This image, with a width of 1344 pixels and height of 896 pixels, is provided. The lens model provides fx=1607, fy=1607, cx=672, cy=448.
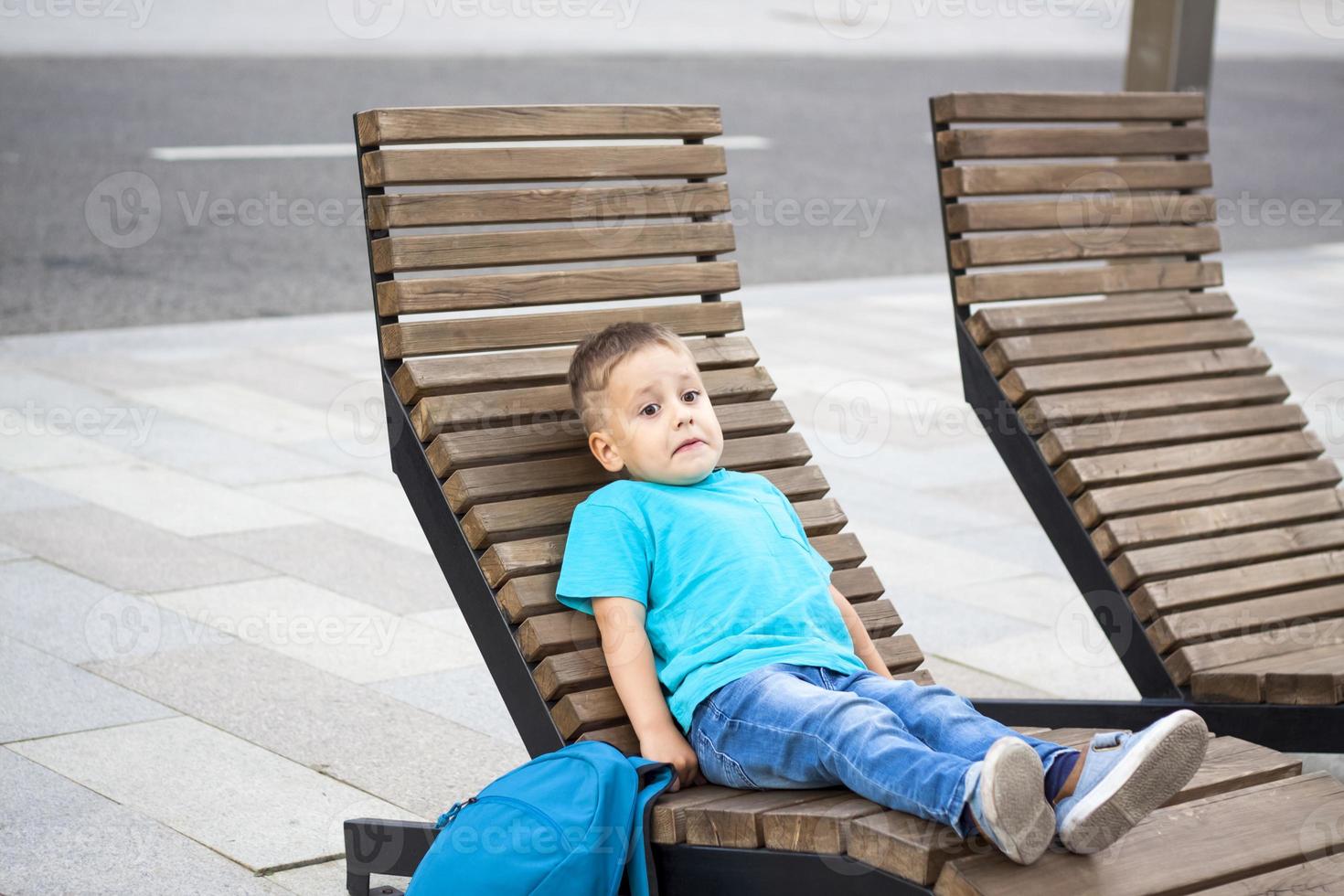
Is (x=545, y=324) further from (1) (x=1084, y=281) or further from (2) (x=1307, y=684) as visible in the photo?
(2) (x=1307, y=684)

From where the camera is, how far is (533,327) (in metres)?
3.59

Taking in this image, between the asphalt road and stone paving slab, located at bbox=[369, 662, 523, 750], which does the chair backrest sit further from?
the asphalt road

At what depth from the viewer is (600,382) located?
10.2ft

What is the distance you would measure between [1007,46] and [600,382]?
1975 cm

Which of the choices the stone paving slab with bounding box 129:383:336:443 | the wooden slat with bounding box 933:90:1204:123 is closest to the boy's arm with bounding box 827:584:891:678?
the wooden slat with bounding box 933:90:1204:123

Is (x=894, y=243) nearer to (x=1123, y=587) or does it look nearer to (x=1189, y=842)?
(x=1123, y=587)

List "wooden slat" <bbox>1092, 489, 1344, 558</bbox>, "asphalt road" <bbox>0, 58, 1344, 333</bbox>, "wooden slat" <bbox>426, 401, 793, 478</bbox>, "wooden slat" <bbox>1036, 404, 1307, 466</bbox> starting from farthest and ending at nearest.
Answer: "asphalt road" <bbox>0, 58, 1344, 333</bbox> < "wooden slat" <bbox>1036, 404, 1307, 466</bbox> < "wooden slat" <bbox>1092, 489, 1344, 558</bbox> < "wooden slat" <bbox>426, 401, 793, 478</bbox>

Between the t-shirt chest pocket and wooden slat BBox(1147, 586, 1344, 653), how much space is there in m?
1.08

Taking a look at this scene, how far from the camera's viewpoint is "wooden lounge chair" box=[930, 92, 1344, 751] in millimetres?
3744

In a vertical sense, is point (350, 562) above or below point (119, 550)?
below

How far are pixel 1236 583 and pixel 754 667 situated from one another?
5.62ft

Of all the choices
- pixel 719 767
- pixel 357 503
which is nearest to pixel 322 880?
pixel 719 767

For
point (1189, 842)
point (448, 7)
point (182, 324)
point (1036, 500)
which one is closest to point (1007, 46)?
point (448, 7)

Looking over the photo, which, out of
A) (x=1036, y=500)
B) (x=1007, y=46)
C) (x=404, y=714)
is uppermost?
(x=1007, y=46)
